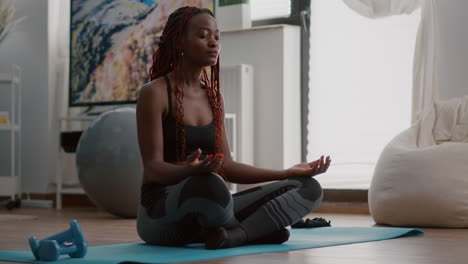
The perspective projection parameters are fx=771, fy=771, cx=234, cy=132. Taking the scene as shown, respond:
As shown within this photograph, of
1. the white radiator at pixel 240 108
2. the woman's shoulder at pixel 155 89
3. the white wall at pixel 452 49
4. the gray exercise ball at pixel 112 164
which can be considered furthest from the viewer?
the white radiator at pixel 240 108

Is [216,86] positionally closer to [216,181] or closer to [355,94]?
[216,181]

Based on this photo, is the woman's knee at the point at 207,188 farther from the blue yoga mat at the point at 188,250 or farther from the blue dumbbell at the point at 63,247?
the blue dumbbell at the point at 63,247

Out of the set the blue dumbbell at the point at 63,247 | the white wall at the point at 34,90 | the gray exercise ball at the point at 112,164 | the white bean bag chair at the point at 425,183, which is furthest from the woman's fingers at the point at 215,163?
the white wall at the point at 34,90

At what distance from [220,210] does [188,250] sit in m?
0.18

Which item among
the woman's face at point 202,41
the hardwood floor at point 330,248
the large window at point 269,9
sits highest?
the large window at point 269,9

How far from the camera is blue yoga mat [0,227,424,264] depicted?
2.04 m

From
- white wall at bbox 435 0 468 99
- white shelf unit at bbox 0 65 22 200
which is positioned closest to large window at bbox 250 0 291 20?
white wall at bbox 435 0 468 99

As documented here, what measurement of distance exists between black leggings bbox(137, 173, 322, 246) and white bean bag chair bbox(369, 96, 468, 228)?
129 cm

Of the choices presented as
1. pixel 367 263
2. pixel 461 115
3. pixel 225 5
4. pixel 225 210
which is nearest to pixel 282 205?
pixel 225 210

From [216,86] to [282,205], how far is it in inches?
18.4

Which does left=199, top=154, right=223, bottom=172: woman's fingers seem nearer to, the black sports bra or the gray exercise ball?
the black sports bra

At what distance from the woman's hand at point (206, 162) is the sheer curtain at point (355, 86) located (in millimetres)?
2899

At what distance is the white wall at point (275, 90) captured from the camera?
5.13 metres

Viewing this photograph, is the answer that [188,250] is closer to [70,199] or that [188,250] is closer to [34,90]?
[70,199]
